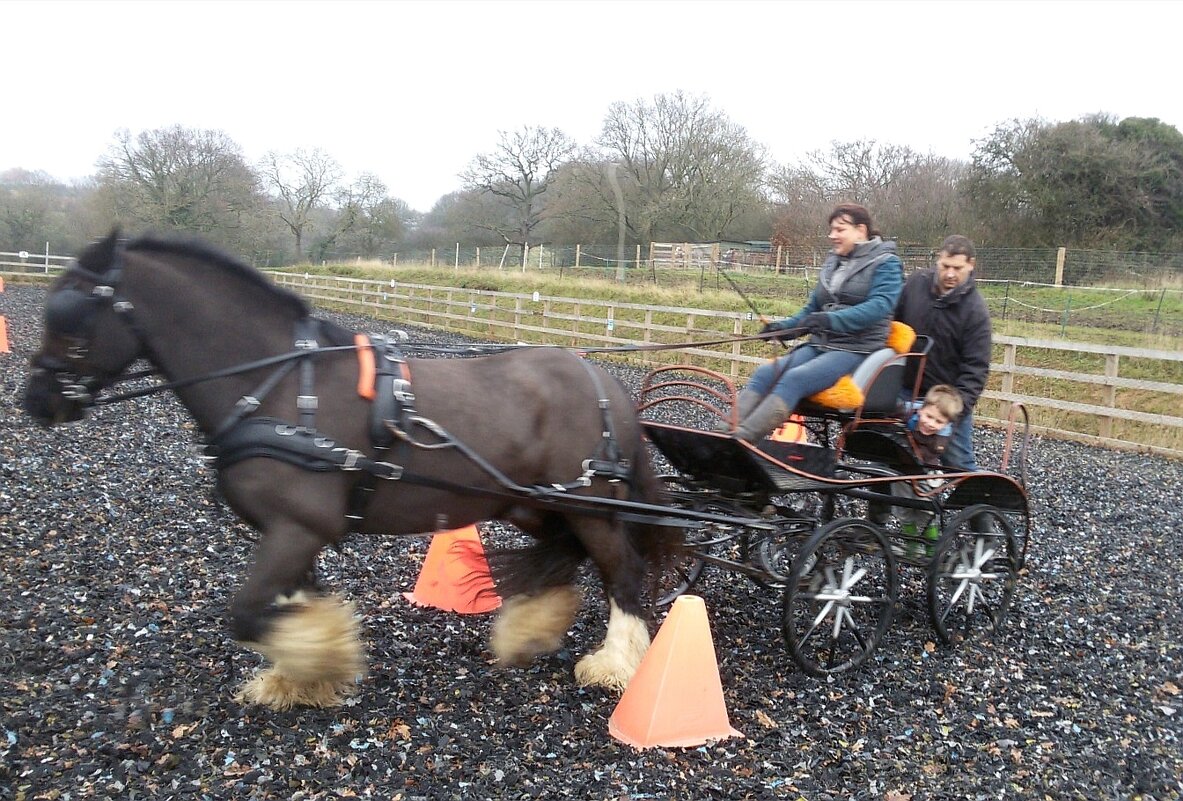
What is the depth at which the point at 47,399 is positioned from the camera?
306 centimetres

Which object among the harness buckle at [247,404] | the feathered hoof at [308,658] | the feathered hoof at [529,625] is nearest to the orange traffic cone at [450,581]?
the feathered hoof at [529,625]

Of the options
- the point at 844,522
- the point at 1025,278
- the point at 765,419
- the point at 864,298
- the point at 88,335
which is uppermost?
the point at 1025,278

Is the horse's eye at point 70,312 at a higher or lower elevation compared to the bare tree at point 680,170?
lower

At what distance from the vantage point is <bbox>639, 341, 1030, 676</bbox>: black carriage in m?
4.15

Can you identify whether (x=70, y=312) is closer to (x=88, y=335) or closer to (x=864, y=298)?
(x=88, y=335)

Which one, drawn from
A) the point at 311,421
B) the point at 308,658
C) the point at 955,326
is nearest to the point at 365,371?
the point at 311,421

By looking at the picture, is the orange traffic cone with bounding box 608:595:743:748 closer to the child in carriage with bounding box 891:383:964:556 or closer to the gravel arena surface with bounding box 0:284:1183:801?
the gravel arena surface with bounding box 0:284:1183:801

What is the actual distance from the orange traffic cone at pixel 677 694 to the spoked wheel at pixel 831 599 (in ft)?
2.26

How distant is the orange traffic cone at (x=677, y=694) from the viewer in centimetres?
333

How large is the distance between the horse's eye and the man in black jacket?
4.00m

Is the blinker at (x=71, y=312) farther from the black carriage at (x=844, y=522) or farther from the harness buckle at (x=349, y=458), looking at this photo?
the black carriage at (x=844, y=522)

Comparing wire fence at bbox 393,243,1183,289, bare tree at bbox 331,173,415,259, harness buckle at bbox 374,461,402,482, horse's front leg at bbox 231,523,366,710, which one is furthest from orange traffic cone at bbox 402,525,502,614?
bare tree at bbox 331,173,415,259

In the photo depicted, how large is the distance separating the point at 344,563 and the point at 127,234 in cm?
268

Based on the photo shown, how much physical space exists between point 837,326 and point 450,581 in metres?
2.49
